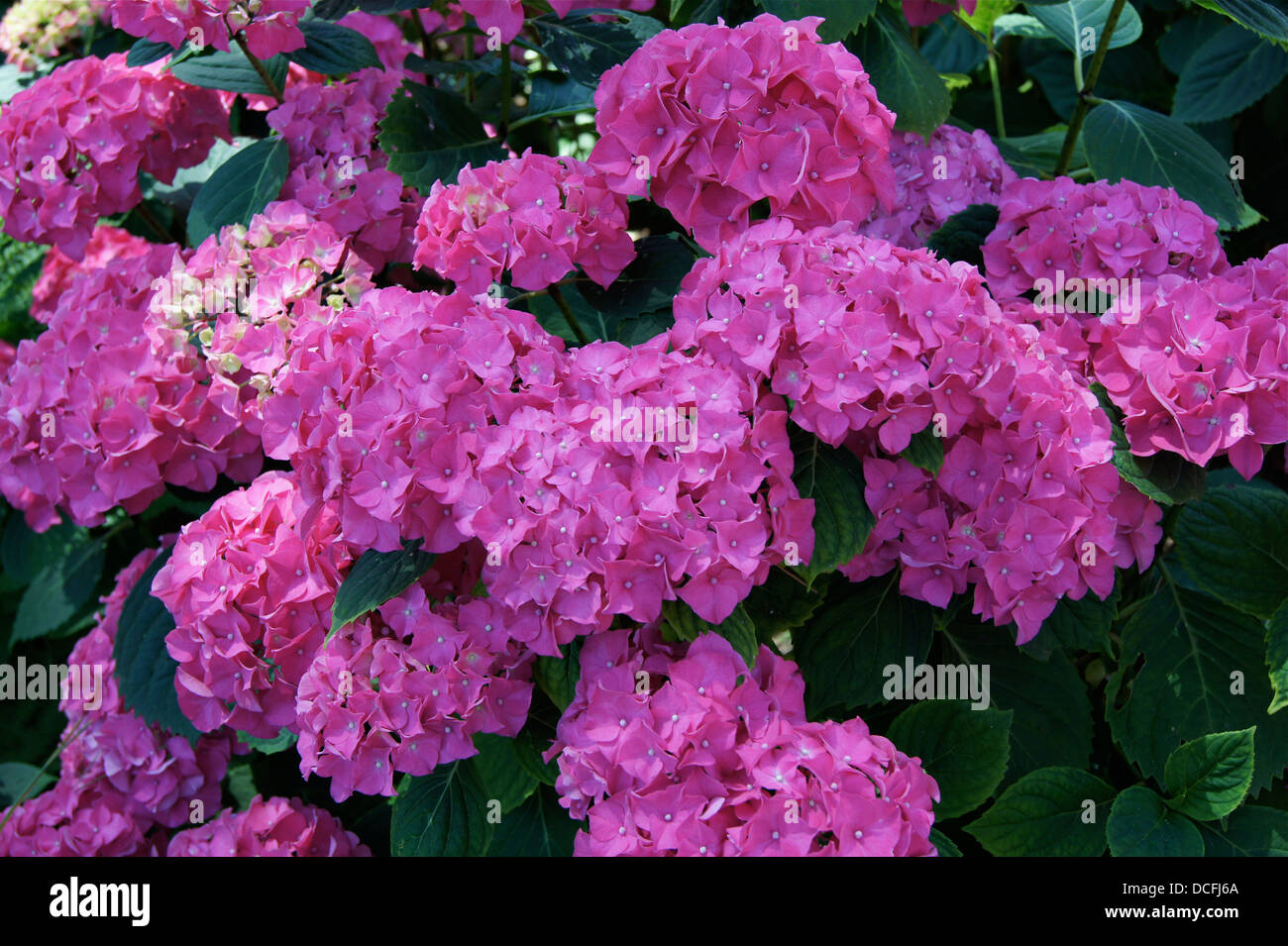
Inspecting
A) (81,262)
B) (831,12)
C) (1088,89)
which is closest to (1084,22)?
(1088,89)

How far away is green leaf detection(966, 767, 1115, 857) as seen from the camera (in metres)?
1.32

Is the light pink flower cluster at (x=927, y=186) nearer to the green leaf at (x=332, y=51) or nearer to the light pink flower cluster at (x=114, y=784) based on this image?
the green leaf at (x=332, y=51)

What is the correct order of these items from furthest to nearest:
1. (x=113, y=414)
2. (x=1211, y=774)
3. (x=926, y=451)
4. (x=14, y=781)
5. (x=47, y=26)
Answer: (x=47, y=26) → (x=14, y=781) → (x=113, y=414) → (x=1211, y=774) → (x=926, y=451)

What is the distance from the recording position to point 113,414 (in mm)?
1556

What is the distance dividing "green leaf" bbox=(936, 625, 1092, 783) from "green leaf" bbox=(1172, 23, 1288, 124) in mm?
1235

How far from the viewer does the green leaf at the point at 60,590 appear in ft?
7.34

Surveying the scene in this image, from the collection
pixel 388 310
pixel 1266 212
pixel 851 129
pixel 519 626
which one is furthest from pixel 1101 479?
pixel 1266 212

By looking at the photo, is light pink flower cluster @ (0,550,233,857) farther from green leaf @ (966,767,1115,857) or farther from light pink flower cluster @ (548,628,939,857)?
green leaf @ (966,767,1115,857)

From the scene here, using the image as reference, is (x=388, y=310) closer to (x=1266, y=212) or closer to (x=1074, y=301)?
(x=1074, y=301)

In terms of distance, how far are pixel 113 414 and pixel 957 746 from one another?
3.67 ft

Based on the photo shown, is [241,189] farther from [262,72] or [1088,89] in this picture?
[1088,89]

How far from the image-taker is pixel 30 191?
5.88 ft

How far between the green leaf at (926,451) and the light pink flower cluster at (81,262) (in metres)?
1.62

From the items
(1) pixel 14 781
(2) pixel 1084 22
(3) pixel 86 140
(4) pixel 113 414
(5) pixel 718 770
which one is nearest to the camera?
(5) pixel 718 770
